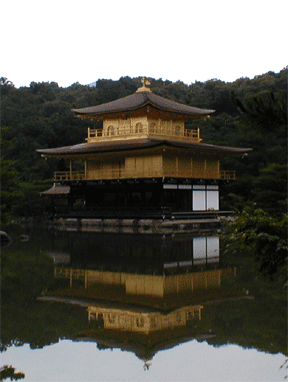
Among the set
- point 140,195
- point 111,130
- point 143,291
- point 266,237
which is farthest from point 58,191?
point 266,237

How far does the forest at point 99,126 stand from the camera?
28.0m

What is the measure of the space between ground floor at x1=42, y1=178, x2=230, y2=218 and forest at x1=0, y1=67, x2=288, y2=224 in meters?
2.16

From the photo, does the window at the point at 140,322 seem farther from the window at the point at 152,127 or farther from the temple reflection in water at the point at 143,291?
the window at the point at 152,127

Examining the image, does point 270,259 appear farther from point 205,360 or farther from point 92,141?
point 92,141

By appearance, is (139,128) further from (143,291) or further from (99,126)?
(143,291)

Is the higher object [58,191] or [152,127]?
[152,127]

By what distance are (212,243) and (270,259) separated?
1627 cm

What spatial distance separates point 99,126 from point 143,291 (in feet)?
152

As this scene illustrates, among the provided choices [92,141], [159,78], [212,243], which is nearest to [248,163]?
[92,141]

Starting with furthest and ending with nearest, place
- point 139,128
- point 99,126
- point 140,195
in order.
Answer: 1. point 99,126
2. point 139,128
3. point 140,195

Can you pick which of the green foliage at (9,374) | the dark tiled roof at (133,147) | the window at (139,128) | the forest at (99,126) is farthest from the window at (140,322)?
the window at (139,128)

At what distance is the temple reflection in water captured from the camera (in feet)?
26.3

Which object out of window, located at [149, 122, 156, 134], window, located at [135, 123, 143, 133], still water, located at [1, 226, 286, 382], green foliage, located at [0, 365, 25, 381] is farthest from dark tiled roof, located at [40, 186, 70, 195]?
green foliage, located at [0, 365, 25, 381]

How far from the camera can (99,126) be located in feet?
186
